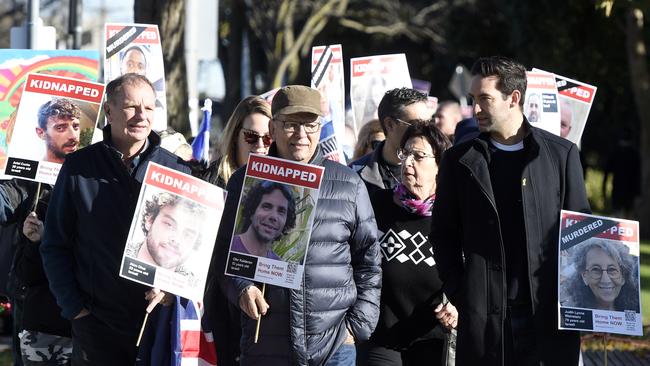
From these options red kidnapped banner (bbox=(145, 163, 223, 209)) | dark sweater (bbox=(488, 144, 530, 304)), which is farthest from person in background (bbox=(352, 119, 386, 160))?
red kidnapped banner (bbox=(145, 163, 223, 209))

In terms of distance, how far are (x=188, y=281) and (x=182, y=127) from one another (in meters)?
5.16

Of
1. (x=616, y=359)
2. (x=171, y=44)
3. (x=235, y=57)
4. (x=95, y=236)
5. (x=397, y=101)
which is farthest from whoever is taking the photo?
(x=235, y=57)

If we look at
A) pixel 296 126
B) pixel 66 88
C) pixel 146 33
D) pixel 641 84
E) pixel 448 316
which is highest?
pixel 641 84

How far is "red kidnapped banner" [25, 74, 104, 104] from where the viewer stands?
6832 mm

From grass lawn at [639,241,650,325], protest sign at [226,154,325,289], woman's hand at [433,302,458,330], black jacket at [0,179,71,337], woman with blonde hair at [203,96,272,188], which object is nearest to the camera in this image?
protest sign at [226,154,325,289]

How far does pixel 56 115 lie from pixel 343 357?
213 centimetres

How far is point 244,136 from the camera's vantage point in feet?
22.0

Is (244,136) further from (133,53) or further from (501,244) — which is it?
(133,53)

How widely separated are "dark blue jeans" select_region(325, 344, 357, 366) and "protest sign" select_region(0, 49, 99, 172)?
253 centimetres

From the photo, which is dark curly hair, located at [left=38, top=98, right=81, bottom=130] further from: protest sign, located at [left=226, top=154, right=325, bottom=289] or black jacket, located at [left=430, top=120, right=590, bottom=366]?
black jacket, located at [left=430, top=120, right=590, bottom=366]

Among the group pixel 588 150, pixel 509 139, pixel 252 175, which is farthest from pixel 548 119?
pixel 588 150

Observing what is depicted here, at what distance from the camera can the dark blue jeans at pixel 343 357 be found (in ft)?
18.8

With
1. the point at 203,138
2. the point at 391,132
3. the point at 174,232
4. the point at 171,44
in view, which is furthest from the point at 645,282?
the point at 174,232

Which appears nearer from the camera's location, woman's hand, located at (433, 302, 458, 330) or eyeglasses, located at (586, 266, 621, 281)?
eyeglasses, located at (586, 266, 621, 281)
